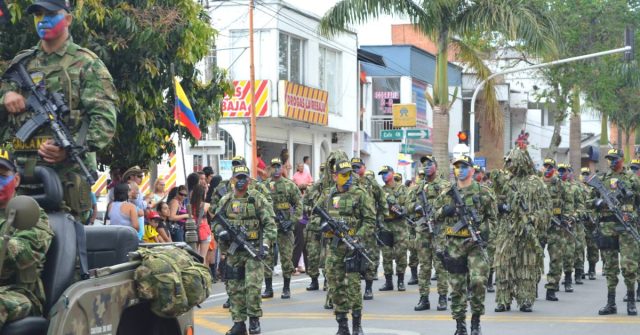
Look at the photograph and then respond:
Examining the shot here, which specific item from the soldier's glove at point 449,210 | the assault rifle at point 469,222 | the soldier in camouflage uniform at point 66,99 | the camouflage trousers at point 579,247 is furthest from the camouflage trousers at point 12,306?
the camouflage trousers at point 579,247

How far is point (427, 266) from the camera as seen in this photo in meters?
17.6

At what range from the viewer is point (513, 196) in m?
16.7

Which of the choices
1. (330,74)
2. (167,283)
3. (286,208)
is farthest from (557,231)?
(330,74)

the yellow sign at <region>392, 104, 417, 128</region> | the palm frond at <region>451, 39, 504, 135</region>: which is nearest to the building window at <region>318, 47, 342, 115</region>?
the yellow sign at <region>392, 104, 417, 128</region>

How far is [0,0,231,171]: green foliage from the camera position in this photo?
53.2 feet

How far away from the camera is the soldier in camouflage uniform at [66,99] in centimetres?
751

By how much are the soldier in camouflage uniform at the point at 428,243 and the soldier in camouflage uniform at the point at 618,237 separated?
2.21 meters

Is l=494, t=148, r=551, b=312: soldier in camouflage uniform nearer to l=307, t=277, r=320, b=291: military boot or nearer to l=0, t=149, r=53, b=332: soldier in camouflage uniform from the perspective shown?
l=307, t=277, r=320, b=291: military boot

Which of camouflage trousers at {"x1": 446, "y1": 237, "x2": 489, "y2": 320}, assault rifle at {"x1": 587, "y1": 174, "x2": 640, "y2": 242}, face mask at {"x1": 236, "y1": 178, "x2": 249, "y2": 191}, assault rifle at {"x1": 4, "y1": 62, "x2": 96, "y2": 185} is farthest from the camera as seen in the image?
assault rifle at {"x1": 587, "y1": 174, "x2": 640, "y2": 242}

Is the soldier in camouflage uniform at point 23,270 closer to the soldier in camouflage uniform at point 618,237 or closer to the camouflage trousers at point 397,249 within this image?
the soldier in camouflage uniform at point 618,237

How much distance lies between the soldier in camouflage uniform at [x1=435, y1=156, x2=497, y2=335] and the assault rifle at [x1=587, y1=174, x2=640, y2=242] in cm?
269

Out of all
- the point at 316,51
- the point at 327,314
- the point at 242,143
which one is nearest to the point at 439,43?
the point at 242,143

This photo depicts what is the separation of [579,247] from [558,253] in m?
2.19

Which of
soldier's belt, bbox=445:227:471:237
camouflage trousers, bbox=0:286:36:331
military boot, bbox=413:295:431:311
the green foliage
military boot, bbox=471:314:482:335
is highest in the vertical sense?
the green foliage
